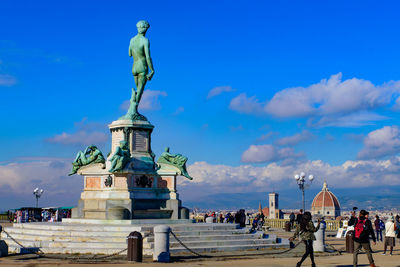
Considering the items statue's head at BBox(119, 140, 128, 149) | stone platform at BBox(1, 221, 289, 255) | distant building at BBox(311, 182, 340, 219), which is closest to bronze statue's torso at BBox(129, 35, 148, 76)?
statue's head at BBox(119, 140, 128, 149)

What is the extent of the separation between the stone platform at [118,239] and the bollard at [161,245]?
1614mm

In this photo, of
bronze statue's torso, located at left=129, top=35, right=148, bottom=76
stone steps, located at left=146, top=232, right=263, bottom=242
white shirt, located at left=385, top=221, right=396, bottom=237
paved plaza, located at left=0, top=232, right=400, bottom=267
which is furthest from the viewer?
bronze statue's torso, located at left=129, top=35, right=148, bottom=76

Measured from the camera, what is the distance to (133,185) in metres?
25.7

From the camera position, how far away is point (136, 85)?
28078 millimetres

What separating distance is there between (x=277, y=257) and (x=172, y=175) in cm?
854

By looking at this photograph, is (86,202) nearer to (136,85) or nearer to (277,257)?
(136,85)

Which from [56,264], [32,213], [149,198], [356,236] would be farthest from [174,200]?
[32,213]

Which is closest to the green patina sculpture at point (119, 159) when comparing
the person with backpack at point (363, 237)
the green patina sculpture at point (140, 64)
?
the green patina sculpture at point (140, 64)

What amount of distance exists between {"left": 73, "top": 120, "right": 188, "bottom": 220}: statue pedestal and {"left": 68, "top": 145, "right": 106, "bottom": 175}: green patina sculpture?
0.85 feet

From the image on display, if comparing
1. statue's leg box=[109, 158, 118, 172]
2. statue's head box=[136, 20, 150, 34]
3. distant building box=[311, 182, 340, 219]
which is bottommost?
distant building box=[311, 182, 340, 219]

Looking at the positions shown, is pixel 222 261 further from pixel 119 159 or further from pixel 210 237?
pixel 119 159

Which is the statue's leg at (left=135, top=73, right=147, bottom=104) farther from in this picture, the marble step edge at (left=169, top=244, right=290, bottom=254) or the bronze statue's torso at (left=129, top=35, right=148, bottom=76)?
the marble step edge at (left=169, top=244, right=290, bottom=254)

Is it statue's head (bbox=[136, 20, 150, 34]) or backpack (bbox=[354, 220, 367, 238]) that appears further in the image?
statue's head (bbox=[136, 20, 150, 34])

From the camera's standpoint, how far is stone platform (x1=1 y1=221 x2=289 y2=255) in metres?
19.7
